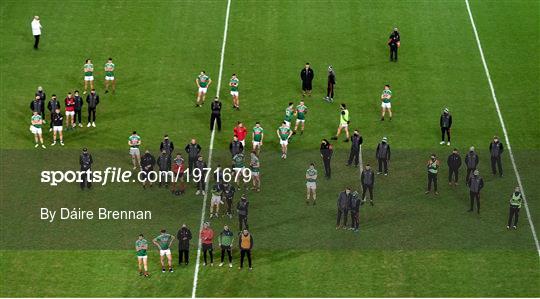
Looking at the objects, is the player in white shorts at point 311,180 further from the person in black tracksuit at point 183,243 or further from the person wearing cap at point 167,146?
the person in black tracksuit at point 183,243

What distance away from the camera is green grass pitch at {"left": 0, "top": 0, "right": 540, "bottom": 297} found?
47.4 metres

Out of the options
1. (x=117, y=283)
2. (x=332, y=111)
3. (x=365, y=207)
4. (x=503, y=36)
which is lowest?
(x=117, y=283)

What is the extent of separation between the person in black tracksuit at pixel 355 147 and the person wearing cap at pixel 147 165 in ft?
26.3

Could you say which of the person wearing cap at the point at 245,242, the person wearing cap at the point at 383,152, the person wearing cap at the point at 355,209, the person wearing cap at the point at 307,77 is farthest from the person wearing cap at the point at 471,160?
the person wearing cap at the point at 245,242

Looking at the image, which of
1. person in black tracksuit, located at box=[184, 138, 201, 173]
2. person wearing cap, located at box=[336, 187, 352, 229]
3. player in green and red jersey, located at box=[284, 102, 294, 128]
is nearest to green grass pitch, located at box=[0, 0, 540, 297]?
person wearing cap, located at box=[336, 187, 352, 229]

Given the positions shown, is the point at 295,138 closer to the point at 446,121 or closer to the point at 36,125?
the point at 446,121

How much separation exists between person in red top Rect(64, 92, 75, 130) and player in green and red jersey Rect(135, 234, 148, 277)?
11220mm

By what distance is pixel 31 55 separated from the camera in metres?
64.1

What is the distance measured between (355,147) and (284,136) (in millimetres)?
2945

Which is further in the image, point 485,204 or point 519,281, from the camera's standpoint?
point 485,204

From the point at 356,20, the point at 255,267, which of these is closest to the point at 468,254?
the point at 255,267

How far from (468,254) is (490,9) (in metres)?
23.3

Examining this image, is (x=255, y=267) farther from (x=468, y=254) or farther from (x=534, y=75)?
(x=534, y=75)

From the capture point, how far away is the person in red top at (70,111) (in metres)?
56.6
